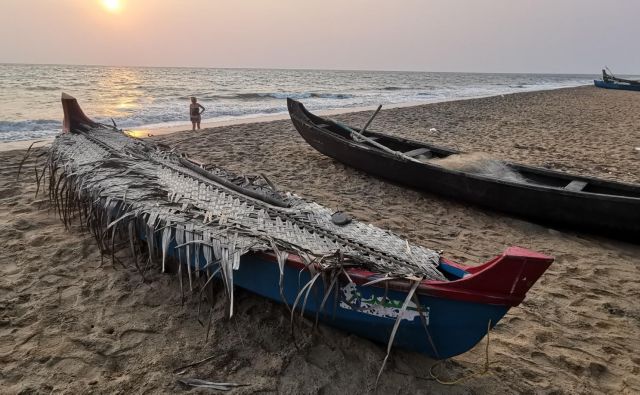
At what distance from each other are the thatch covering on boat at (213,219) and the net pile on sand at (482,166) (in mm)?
2983

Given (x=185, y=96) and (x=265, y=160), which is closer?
(x=265, y=160)

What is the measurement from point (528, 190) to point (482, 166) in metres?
1.00

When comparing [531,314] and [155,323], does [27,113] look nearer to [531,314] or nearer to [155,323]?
[155,323]

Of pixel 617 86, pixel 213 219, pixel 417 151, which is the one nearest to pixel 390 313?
pixel 213 219

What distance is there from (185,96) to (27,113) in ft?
30.5

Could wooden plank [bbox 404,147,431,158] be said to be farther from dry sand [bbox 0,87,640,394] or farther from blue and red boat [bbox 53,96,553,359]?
blue and red boat [bbox 53,96,553,359]

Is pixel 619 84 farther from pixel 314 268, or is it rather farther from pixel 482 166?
pixel 314 268

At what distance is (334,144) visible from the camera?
7.11m

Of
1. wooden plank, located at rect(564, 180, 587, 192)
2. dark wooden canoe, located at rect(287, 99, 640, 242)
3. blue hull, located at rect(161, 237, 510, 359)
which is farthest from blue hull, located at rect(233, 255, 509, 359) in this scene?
wooden plank, located at rect(564, 180, 587, 192)

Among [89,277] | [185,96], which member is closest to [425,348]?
[89,277]

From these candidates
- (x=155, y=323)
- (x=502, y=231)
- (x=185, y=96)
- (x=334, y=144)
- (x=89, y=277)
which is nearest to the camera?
(x=155, y=323)

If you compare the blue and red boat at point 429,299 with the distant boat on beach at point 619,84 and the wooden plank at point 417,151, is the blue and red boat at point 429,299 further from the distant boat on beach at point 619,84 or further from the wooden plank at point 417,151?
the distant boat on beach at point 619,84

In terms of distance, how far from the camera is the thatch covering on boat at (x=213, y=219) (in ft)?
8.34

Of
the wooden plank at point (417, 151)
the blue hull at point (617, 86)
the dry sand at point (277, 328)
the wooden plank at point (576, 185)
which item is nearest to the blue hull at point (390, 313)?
the dry sand at point (277, 328)
